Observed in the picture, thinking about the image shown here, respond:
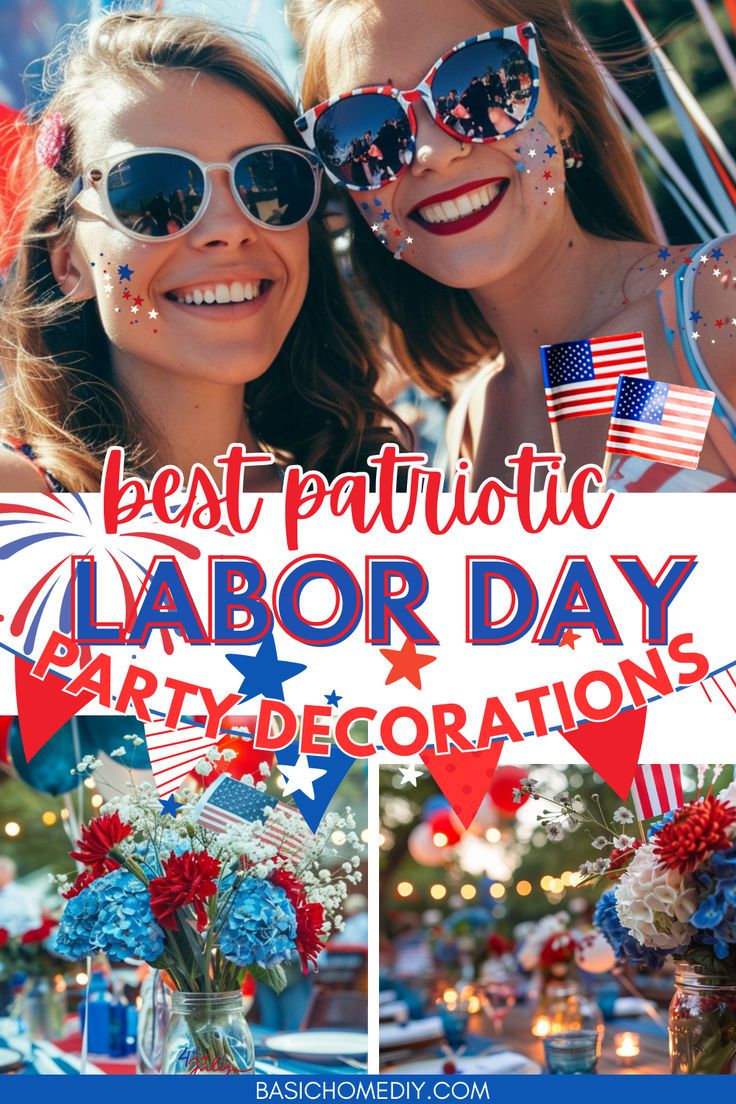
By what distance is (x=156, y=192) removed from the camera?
2742mm

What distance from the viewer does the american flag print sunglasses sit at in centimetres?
274

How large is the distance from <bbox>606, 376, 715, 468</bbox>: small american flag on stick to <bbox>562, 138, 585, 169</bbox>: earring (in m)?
0.49

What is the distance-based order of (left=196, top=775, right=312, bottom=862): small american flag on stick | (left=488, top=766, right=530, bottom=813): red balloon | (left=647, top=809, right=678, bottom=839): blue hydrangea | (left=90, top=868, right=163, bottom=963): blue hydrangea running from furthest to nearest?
1. (left=488, top=766, right=530, bottom=813): red balloon
2. (left=196, top=775, right=312, bottom=862): small american flag on stick
3. (left=647, top=809, right=678, bottom=839): blue hydrangea
4. (left=90, top=868, right=163, bottom=963): blue hydrangea

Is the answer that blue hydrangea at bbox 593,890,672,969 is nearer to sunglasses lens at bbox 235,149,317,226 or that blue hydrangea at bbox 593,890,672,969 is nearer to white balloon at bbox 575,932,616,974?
white balloon at bbox 575,932,616,974

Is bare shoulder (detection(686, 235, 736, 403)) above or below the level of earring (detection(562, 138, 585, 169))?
below

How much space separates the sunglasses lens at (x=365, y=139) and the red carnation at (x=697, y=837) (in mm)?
1502

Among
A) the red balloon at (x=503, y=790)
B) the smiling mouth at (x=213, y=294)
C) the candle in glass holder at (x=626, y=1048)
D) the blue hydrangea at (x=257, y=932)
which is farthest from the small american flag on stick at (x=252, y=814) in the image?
the red balloon at (x=503, y=790)

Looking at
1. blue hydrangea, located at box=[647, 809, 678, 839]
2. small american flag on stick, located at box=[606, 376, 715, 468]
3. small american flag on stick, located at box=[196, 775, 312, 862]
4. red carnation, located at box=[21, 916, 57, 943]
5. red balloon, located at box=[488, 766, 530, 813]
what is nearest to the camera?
blue hydrangea, located at box=[647, 809, 678, 839]

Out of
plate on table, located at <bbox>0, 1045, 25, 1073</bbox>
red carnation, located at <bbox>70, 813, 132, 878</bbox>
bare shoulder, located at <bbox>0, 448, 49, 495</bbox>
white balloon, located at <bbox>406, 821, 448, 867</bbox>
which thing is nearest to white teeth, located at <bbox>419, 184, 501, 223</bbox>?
bare shoulder, located at <bbox>0, 448, 49, 495</bbox>

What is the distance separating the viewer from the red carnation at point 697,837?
240 cm

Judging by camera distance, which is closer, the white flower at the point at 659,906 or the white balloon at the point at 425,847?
the white flower at the point at 659,906

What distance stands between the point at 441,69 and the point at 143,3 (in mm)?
683

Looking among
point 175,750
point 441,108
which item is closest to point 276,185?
point 441,108

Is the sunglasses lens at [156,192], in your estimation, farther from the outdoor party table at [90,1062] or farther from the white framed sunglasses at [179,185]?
the outdoor party table at [90,1062]
